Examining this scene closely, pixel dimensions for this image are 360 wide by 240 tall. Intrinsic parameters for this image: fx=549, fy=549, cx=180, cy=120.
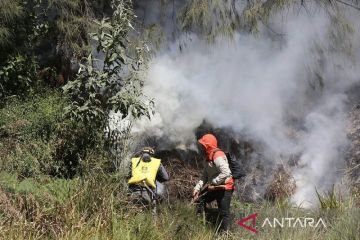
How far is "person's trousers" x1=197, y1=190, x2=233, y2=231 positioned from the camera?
5.98 m

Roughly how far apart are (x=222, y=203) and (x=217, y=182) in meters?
0.25

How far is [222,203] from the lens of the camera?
6098 mm

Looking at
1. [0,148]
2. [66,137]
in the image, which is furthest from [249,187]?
[0,148]

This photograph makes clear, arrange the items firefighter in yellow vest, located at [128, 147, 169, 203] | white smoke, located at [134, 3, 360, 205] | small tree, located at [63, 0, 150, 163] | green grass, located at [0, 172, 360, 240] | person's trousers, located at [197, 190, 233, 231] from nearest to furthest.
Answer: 1. green grass, located at [0, 172, 360, 240]
2. person's trousers, located at [197, 190, 233, 231]
3. firefighter in yellow vest, located at [128, 147, 169, 203]
4. small tree, located at [63, 0, 150, 163]
5. white smoke, located at [134, 3, 360, 205]

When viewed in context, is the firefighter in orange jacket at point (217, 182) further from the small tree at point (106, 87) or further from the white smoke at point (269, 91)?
the white smoke at point (269, 91)

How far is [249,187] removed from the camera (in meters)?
9.30

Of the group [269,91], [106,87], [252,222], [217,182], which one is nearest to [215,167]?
[217,182]

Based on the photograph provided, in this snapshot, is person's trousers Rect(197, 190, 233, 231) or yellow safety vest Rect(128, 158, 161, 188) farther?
Answer: yellow safety vest Rect(128, 158, 161, 188)

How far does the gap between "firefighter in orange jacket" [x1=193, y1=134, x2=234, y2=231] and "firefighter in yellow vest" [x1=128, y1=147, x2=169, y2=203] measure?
0.53m

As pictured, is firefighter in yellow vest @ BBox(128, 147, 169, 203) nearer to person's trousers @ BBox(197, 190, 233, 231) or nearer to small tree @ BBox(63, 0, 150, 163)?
person's trousers @ BBox(197, 190, 233, 231)

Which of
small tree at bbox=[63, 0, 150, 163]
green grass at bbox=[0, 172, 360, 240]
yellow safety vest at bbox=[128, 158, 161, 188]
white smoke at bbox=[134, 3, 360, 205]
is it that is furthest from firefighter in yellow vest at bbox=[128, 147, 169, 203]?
white smoke at bbox=[134, 3, 360, 205]

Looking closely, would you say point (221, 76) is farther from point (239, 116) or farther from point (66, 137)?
point (66, 137)

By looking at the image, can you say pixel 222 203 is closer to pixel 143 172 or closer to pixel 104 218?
pixel 143 172

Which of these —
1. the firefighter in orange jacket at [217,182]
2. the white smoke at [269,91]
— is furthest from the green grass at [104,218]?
Answer: the white smoke at [269,91]
